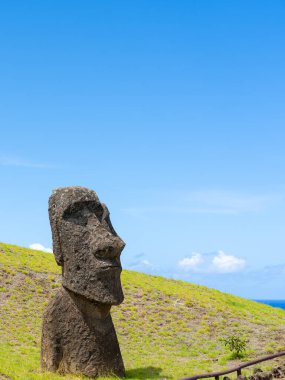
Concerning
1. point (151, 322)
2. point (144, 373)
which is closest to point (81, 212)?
point (144, 373)

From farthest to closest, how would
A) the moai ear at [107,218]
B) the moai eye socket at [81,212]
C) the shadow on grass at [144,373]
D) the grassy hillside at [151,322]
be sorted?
the grassy hillside at [151,322] → the shadow on grass at [144,373] → the moai ear at [107,218] → the moai eye socket at [81,212]

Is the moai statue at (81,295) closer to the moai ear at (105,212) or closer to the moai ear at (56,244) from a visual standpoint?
the moai ear at (56,244)

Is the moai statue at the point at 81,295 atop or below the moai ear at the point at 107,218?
below

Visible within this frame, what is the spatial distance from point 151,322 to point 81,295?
11.2m

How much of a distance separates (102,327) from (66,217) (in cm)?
Answer: 296

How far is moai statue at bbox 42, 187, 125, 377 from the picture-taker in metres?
15.2

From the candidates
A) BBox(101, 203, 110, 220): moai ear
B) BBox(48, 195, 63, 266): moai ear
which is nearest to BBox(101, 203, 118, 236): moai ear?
BBox(101, 203, 110, 220): moai ear

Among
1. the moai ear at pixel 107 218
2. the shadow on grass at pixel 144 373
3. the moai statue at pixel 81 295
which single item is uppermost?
the moai ear at pixel 107 218

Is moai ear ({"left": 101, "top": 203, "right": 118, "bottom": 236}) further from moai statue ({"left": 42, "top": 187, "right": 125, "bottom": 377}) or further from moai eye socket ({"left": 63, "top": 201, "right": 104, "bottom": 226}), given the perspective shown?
moai statue ({"left": 42, "top": 187, "right": 125, "bottom": 377})

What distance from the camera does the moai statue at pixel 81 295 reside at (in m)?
15.2

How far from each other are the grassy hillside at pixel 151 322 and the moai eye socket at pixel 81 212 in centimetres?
389

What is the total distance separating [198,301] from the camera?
A: 2938 cm

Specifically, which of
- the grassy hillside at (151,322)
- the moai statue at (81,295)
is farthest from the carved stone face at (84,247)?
the grassy hillside at (151,322)

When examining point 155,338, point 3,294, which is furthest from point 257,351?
point 3,294
